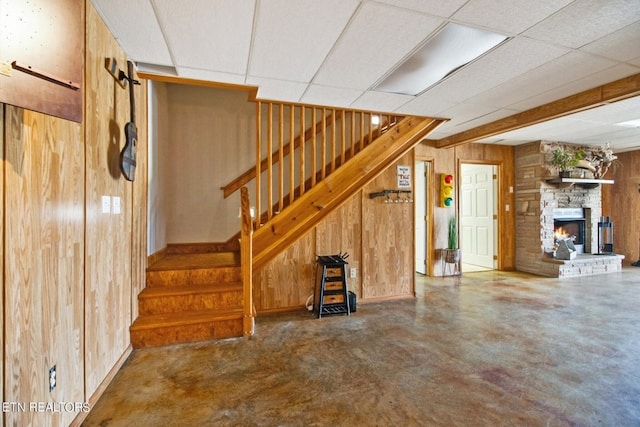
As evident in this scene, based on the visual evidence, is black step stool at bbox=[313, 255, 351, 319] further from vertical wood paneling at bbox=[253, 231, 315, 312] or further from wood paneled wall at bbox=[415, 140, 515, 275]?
wood paneled wall at bbox=[415, 140, 515, 275]

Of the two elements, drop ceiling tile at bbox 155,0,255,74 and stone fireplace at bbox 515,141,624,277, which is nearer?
drop ceiling tile at bbox 155,0,255,74

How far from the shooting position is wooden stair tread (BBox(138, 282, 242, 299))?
8.92ft

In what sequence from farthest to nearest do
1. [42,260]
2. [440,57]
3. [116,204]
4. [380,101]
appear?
[380,101], [440,57], [116,204], [42,260]

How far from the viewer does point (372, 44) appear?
2.13 metres

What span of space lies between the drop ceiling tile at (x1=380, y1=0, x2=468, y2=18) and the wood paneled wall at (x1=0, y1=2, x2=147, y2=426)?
73.9 inches

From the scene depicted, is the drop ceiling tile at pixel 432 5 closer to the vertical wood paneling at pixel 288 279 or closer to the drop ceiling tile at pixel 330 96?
the drop ceiling tile at pixel 330 96

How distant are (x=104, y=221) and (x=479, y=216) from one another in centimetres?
648

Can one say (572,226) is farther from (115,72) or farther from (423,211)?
(115,72)

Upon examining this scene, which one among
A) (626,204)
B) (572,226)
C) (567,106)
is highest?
(567,106)

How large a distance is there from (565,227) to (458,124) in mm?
3846

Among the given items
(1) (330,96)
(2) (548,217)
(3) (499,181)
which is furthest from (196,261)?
(2) (548,217)

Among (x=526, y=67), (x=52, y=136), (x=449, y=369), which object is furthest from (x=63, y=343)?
(x=526, y=67)

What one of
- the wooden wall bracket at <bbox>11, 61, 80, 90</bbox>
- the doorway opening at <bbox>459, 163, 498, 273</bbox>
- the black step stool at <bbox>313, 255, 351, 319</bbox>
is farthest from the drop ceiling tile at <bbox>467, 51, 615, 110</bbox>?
the wooden wall bracket at <bbox>11, 61, 80, 90</bbox>

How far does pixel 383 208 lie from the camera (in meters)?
4.03
